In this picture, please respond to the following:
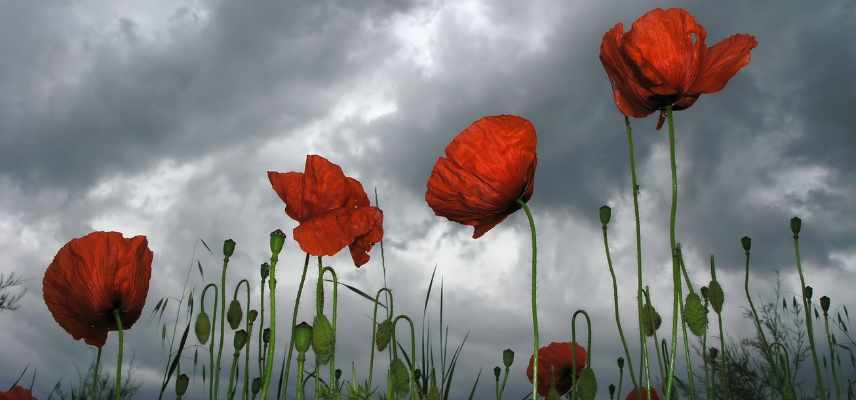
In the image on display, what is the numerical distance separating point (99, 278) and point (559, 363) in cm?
237

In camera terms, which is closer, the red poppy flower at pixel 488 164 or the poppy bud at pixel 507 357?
the red poppy flower at pixel 488 164

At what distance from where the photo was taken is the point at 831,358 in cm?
379

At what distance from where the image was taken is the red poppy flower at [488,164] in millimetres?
2027

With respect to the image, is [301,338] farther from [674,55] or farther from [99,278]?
[674,55]

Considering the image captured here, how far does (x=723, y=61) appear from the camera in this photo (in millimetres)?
1924

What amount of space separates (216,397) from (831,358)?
302cm

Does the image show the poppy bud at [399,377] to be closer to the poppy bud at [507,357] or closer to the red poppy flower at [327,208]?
the red poppy flower at [327,208]

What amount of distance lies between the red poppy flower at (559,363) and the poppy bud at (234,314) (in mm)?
1487

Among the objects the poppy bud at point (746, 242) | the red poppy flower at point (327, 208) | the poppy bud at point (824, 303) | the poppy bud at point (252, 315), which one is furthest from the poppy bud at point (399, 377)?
the poppy bud at point (824, 303)

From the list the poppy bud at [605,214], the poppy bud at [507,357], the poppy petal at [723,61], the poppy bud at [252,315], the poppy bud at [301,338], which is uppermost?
the poppy petal at [723,61]

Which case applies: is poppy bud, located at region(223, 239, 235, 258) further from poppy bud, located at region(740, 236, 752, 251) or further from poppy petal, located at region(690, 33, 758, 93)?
poppy bud, located at region(740, 236, 752, 251)

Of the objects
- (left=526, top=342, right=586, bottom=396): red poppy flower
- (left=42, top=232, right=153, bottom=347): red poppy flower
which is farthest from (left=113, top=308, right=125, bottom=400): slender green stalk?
(left=526, top=342, right=586, bottom=396): red poppy flower

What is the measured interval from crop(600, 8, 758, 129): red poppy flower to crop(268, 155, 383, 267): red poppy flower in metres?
0.97

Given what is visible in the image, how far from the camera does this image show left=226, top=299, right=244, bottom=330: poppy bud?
291 centimetres
